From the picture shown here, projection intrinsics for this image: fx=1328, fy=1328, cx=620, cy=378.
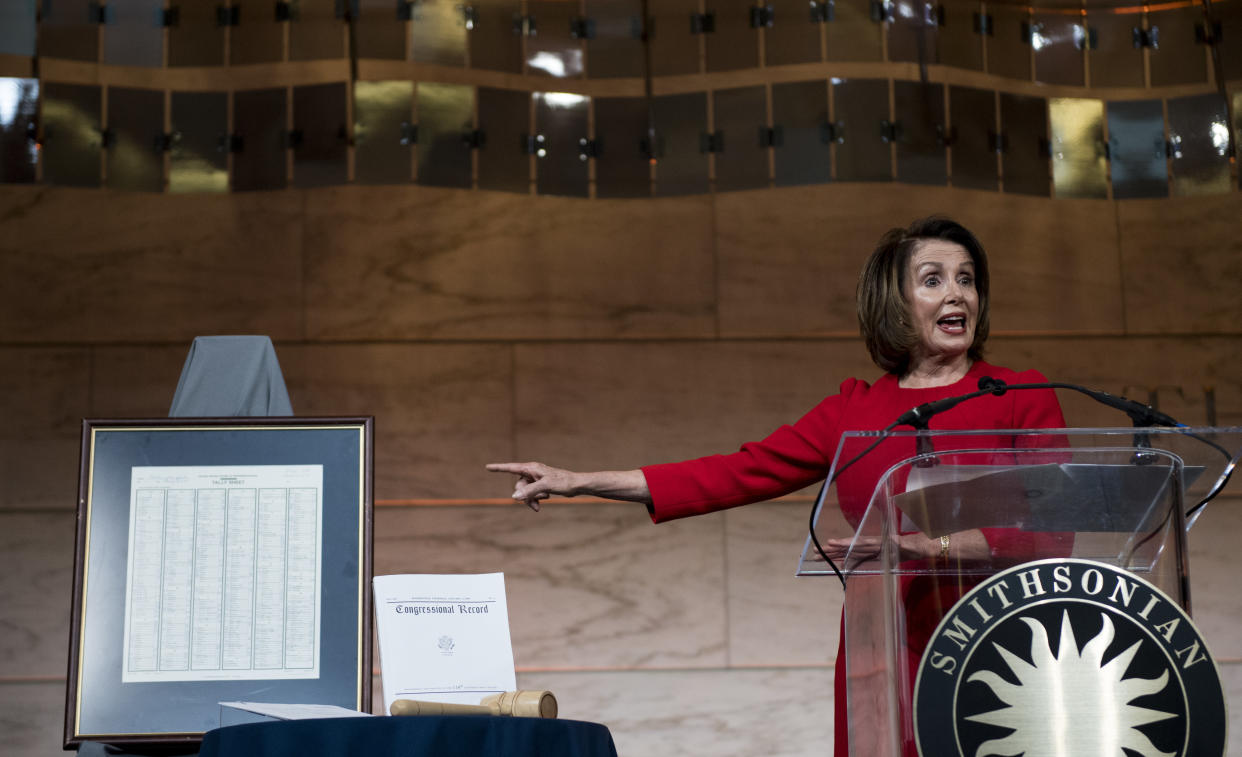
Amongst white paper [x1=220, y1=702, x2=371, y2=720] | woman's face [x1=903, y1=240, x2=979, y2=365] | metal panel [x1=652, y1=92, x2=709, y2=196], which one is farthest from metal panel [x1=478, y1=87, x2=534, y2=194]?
white paper [x1=220, y1=702, x2=371, y2=720]

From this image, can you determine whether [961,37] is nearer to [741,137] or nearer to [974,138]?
[974,138]

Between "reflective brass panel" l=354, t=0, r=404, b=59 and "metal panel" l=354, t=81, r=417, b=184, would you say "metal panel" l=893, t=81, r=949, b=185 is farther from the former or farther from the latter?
"metal panel" l=354, t=81, r=417, b=184

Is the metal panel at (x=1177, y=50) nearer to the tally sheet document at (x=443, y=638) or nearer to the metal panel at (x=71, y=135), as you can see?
the metal panel at (x=71, y=135)

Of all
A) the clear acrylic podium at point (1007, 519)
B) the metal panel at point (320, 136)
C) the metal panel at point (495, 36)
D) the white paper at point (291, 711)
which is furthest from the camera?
the metal panel at point (495, 36)

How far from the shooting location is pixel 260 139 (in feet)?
17.9

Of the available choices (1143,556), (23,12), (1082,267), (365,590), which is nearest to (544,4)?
(23,12)

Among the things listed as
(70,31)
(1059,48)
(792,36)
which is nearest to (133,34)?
(70,31)

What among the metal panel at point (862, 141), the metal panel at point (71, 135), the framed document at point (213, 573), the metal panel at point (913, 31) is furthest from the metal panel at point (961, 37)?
the framed document at point (213, 573)

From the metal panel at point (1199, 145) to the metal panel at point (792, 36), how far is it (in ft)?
5.13

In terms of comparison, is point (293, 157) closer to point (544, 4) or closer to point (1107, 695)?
point (544, 4)

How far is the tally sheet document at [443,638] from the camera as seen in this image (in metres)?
2.12

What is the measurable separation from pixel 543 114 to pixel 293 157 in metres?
1.05

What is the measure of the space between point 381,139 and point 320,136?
249mm

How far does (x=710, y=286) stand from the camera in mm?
5383
